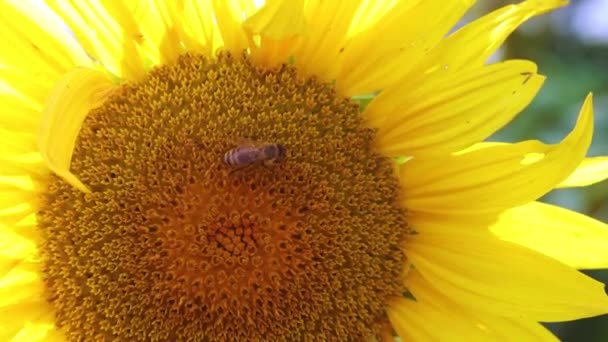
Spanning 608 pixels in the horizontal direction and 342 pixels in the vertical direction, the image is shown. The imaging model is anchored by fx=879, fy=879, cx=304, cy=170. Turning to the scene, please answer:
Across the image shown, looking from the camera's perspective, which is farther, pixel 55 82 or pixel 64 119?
pixel 55 82

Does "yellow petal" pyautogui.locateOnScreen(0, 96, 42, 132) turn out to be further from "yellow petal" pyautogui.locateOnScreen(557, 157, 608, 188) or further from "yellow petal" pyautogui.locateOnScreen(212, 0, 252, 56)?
"yellow petal" pyautogui.locateOnScreen(557, 157, 608, 188)

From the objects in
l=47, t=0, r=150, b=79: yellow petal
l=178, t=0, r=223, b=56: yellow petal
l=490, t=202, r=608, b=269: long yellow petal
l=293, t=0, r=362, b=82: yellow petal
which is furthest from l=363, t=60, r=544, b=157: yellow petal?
l=47, t=0, r=150, b=79: yellow petal

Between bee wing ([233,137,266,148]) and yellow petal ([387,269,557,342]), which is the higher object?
bee wing ([233,137,266,148])

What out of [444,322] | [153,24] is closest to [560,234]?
[444,322]

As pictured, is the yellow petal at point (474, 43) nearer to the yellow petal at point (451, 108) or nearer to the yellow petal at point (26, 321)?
the yellow petal at point (451, 108)

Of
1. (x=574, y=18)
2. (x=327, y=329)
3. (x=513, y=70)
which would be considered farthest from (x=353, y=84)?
(x=574, y=18)

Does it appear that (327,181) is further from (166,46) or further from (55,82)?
(55,82)
